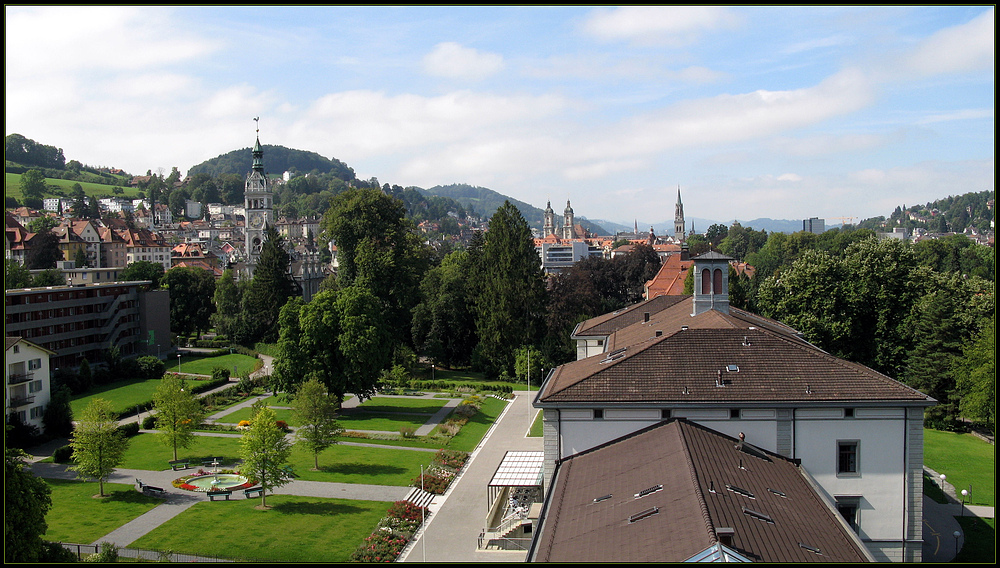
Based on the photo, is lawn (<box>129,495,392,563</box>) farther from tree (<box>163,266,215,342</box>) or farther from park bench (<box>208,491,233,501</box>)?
tree (<box>163,266,215,342</box>)

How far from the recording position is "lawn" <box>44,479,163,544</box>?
82.7ft

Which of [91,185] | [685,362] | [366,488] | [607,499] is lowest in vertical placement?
[366,488]

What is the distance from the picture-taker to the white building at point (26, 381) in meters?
38.0

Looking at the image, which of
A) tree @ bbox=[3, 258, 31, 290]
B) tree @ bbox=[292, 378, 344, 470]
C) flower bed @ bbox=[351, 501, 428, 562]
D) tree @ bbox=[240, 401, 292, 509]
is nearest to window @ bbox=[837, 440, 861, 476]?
flower bed @ bbox=[351, 501, 428, 562]

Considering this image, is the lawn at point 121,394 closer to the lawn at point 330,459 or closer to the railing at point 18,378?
the railing at point 18,378

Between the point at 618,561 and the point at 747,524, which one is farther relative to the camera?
the point at 747,524

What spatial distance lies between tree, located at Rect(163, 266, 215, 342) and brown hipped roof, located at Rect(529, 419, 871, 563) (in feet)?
207

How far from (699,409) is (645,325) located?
14724 millimetres

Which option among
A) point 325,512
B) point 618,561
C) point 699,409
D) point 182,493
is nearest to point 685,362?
point 699,409

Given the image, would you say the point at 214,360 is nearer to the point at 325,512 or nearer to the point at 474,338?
the point at 474,338

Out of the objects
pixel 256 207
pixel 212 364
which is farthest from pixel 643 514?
pixel 256 207

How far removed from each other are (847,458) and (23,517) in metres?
24.1

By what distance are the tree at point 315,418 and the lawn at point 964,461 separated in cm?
2775

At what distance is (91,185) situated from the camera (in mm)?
190000
